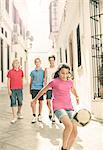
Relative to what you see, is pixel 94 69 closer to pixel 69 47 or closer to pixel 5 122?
pixel 5 122

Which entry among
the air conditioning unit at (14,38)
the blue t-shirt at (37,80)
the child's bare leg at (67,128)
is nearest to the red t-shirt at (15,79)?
the blue t-shirt at (37,80)

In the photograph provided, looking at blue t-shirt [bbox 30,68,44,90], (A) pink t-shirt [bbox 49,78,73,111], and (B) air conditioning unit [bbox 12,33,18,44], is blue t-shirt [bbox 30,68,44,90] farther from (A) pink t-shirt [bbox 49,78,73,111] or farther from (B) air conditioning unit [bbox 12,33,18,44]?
(B) air conditioning unit [bbox 12,33,18,44]

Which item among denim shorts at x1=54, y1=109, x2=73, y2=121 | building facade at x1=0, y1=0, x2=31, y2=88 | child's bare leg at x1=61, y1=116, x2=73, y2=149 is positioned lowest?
child's bare leg at x1=61, y1=116, x2=73, y2=149

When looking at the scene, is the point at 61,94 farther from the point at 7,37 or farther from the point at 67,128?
the point at 7,37

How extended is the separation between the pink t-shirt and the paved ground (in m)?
0.76

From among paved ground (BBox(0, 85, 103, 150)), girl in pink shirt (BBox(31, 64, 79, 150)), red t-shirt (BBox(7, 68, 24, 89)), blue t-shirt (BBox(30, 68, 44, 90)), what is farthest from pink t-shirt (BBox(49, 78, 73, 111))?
red t-shirt (BBox(7, 68, 24, 89))

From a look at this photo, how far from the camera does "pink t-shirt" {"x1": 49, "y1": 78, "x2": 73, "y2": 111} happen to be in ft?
13.0

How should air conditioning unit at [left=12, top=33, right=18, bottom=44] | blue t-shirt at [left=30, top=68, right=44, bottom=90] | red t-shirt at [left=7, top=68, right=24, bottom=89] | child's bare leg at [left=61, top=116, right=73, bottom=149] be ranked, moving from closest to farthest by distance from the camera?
child's bare leg at [left=61, top=116, right=73, bottom=149], blue t-shirt at [left=30, top=68, right=44, bottom=90], red t-shirt at [left=7, top=68, right=24, bottom=89], air conditioning unit at [left=12, top=33, right=18, bottom=44]

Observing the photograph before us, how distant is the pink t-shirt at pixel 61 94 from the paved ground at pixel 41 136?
2.49 ft

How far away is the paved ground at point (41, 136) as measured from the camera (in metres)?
4.51

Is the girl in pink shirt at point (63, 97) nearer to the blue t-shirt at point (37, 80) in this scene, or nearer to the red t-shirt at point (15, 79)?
the blue t-shirt at point (37, 80)

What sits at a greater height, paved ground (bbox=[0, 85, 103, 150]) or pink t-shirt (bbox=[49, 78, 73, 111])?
pink t-shirt (bbox=[49, 78, 73, 111])

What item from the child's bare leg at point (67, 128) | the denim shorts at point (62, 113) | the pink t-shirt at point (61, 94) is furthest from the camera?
the pink t-shirt at point (61, 94)

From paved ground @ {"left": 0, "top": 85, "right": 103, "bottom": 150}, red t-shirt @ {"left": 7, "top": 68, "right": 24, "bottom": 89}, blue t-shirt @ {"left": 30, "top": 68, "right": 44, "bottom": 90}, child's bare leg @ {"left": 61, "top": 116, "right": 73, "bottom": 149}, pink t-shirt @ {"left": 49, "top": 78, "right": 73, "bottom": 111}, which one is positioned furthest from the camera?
red t-shirt @ {"left": 7, "top": 68, "right": 24, "bottom": 89}
